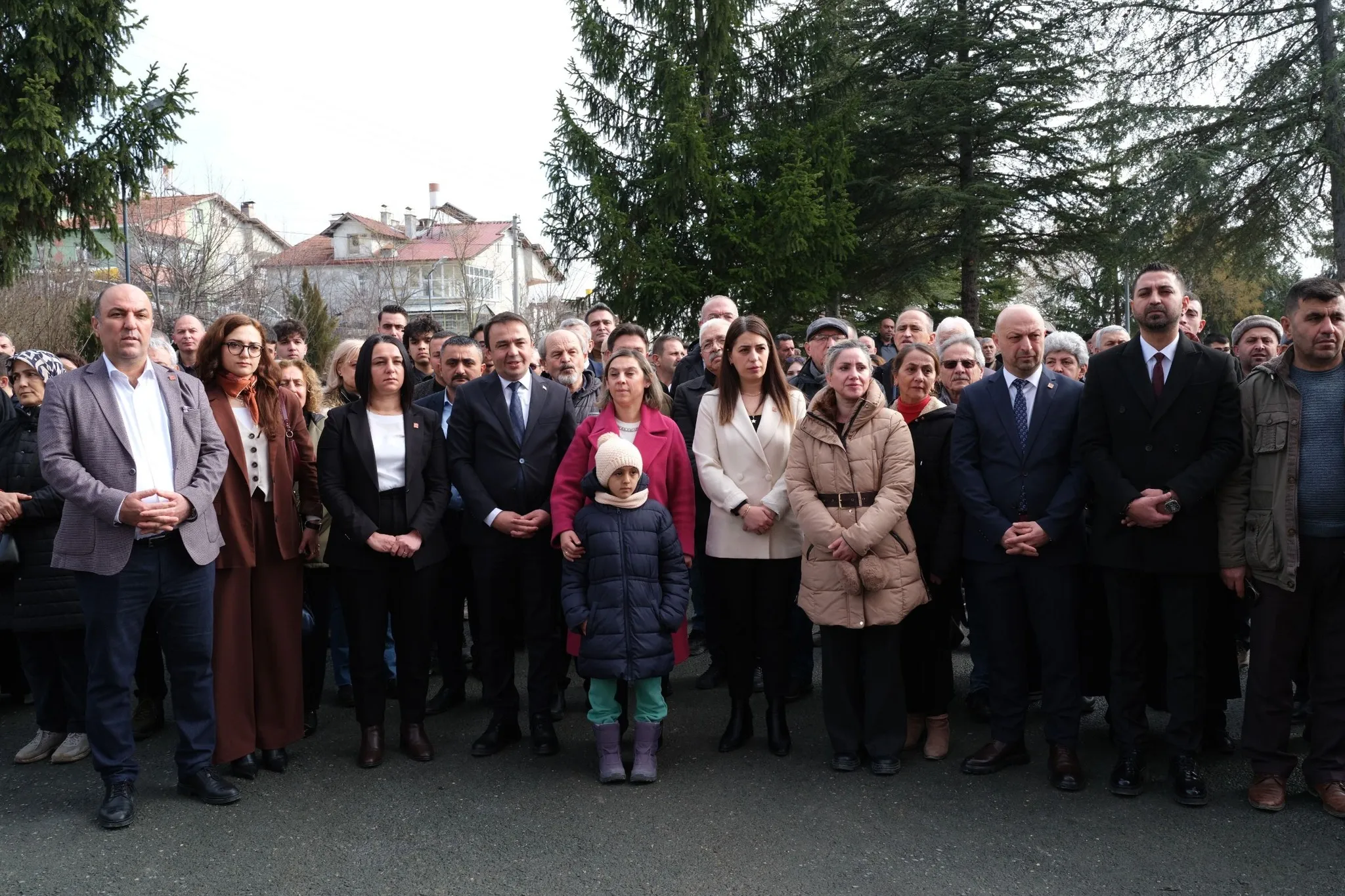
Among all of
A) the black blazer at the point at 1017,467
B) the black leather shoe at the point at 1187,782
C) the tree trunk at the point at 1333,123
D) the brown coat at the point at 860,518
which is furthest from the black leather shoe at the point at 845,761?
the tree trunk at the point at 1333,123

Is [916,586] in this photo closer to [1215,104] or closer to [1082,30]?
[1215,104]

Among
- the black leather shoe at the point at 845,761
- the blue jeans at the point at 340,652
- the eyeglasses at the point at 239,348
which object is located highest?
the eyeglasses at the point at 239,348

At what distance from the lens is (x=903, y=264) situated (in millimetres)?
22812

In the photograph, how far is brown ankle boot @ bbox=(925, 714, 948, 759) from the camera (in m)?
5.26

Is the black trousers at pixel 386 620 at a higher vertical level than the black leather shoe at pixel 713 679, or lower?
higher

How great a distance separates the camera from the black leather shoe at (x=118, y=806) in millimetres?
4562

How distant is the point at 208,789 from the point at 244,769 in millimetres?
330

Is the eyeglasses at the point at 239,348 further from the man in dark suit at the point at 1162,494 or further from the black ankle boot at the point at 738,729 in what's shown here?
the man in dark suit at the point at 1162,494

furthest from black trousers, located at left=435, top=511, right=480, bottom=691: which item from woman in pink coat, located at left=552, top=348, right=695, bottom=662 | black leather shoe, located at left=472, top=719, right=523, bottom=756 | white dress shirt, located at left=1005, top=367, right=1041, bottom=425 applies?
white dress shirt, located at left=1005, top=367, right=1041, bottom=425

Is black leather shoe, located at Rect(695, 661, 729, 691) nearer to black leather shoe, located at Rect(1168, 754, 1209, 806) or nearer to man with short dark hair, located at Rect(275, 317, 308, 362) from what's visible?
black leather shoe, located at Rect(1168, 754, 1209, 806)

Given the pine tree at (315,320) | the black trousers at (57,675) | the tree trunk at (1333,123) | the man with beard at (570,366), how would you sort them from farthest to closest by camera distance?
1. the pine tree at (315,320)
2. the tree trunk at (1333,123)
3. the man with beard at (570,366)
4. the black trousers at (57,675)

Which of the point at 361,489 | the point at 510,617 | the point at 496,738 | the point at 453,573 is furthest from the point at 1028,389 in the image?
the point at 453,573

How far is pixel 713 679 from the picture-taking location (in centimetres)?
671

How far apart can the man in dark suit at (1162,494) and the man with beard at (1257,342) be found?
2.55 metres
